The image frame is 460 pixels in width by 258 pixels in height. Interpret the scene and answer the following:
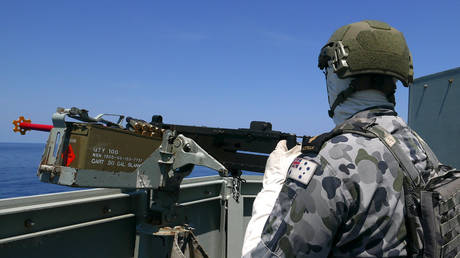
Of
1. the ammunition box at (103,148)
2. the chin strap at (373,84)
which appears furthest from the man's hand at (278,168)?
the ammunition box at (103,148)

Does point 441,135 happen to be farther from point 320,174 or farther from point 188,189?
point 320,174

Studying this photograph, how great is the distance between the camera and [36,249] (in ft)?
9.97

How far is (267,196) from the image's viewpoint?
4.74 ft

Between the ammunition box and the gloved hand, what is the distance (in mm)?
1804

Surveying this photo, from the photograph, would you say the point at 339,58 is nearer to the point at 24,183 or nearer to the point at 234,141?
the point at 234,141

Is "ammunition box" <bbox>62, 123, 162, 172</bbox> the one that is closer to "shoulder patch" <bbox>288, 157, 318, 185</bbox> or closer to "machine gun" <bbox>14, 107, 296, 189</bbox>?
"machine gun" <bbox>14, 107, 296, 189</bbox>

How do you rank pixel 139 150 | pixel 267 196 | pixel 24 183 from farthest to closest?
1. pixel 24 183
2. pixel 139 150
3. pixel 267 196

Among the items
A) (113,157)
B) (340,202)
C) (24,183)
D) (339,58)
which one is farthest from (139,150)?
(24,183)

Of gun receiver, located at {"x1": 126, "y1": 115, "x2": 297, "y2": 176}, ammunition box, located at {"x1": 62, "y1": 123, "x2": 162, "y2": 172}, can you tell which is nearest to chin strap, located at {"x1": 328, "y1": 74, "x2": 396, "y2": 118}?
gun receiver, located at {"x1": 126, "y1": 115, "x2": 297, "y2": 176}

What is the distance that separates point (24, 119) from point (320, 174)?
3232mm

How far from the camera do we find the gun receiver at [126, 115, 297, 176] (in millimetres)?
3547

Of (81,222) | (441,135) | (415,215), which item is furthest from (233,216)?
(415,215)

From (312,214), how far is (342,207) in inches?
4.2

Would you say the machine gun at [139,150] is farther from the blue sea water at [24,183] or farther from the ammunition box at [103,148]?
the blue sea water at [24,183]
